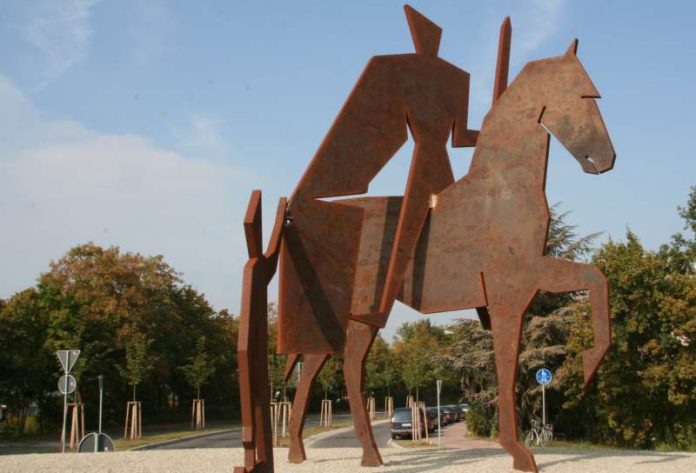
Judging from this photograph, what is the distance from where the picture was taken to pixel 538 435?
2522 cm

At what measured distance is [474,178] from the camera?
1135cm

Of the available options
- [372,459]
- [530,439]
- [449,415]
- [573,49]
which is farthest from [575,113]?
[449,415]

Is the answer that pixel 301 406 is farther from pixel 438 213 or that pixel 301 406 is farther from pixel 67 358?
pixel 67 358

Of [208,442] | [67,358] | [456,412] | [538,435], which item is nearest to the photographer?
[67,358]

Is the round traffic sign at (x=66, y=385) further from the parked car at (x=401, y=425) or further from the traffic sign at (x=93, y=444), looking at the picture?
the parked car at (x=401, y=425)

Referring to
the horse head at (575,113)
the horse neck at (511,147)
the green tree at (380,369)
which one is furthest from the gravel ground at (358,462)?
the green tree at (380,369)

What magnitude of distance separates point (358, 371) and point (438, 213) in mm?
2992

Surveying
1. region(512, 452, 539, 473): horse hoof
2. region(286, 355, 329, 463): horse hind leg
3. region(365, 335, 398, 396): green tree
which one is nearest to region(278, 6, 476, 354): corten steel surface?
region(286, 355, 329, 463): horse hind leg

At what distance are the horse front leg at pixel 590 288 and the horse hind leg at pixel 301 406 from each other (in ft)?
13.4

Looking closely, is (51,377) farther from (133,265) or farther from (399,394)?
(399,394)

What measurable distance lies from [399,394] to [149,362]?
31.9m

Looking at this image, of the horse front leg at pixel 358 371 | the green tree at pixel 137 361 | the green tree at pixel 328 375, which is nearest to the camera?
the horse front leg at pixel 358 371

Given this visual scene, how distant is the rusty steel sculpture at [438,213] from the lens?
10562 mm

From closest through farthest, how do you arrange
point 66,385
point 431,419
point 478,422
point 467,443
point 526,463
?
1. point 526,463
2. point 66,385
3. point 467,443
4. point 478,422
5. point 431,419
